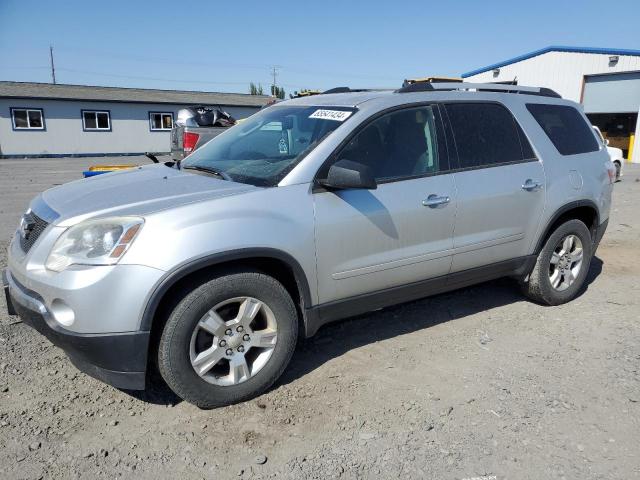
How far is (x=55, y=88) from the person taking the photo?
29703mm

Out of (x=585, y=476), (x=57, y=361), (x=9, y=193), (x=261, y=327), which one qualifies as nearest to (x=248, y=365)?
(x=261, y=327)

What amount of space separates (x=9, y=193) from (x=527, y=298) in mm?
11790

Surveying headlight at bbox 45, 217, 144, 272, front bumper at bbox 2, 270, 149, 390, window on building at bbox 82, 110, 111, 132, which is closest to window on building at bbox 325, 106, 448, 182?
headlight at bbox 45, 217, 144, 272

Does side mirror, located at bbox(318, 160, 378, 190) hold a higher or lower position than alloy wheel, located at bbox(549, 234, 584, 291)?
higher

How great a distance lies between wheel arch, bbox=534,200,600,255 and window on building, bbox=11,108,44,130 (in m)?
29.2

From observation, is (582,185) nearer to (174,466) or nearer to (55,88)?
(174,466)

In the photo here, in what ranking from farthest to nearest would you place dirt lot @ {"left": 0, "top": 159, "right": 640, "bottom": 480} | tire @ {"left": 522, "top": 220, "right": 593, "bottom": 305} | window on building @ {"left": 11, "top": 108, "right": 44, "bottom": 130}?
window on building @ {"left": 11, "top": 108, "right": 44, "bottom": 130}, tire @ {"left": 522, "top": 220, "right": 593, "bottom": 305}, dirt lot @ {"left": 0, "top": 159, "right": 640, "bottom": 480}

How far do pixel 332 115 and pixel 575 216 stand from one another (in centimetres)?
269

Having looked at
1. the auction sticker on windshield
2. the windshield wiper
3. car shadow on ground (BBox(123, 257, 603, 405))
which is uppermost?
the auction sticker on windshield

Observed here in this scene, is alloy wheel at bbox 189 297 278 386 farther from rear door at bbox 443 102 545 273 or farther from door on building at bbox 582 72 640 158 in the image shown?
door on building at bbox 582 72 640 158

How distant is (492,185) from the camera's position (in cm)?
396

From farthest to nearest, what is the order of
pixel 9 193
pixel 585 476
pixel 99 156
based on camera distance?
pixel 99 156 < pixel 9 193 < pixel 585 476

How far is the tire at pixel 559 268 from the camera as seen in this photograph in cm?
455

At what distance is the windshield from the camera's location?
3340 mm
